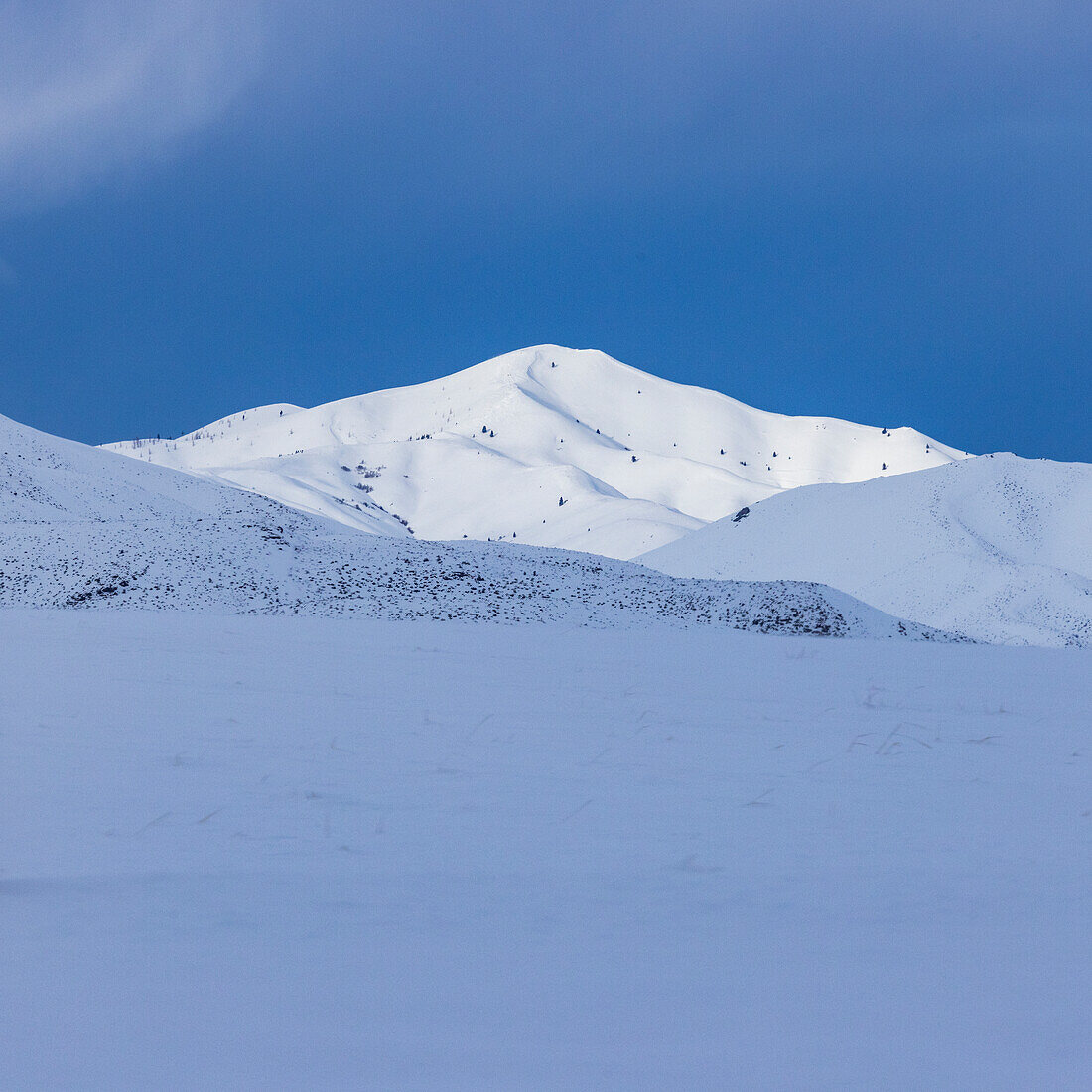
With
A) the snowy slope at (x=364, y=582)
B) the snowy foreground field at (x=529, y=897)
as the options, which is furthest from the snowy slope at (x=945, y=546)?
the snowy foreground field at (x=529, y=897)

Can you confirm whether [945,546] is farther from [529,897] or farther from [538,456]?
[538,456]

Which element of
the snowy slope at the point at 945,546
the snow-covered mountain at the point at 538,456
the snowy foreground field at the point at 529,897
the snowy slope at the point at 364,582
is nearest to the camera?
the snowy foreground field at the point at 529,897

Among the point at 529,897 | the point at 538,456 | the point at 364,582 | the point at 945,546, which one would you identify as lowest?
the point at 529,897

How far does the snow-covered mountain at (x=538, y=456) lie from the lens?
108188 mm

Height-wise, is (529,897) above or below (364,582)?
below

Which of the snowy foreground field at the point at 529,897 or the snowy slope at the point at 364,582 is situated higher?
the snowy slope at the point at 364,582

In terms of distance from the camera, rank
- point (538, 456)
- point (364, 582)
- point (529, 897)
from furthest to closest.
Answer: point (538, 456), point (364, 582), point (529, 897)

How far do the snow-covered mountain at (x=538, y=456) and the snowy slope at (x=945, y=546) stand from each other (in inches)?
1068

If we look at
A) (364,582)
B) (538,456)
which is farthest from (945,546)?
(538,456)

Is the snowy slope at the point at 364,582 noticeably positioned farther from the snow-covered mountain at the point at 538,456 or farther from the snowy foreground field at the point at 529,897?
the snow-covered mountain at the point at 538,456

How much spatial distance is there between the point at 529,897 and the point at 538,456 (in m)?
142

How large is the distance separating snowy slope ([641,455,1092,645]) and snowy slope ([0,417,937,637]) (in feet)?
28.4

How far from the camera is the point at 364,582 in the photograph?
24.9 meters

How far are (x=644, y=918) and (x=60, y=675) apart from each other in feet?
22.0
